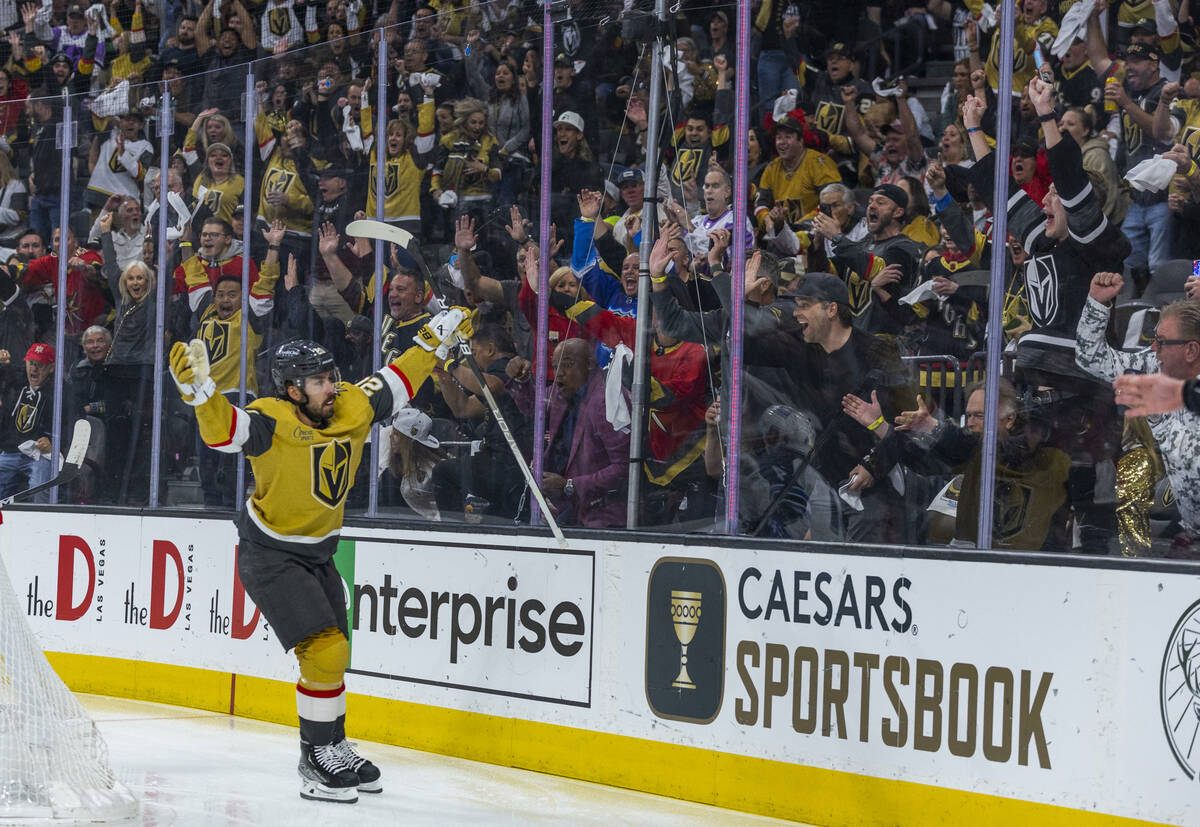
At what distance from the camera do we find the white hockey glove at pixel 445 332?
4922 mm

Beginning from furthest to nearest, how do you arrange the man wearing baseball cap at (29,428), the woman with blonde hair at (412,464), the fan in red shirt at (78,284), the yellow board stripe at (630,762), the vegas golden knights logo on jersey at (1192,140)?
1. the man wearing baseball cap at (29,428)
2. the fan in red shirt at (78,284)
3. the woman with blonde hair at (412,464)
4. the yellow board stripe at (630,762)
5. the vegas golden knights logo on jersey at (1192,140)

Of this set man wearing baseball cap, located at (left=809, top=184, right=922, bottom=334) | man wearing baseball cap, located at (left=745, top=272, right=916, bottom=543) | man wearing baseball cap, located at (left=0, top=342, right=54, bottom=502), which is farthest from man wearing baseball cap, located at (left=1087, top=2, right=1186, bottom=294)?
man wearing baseball cap, located at (left=0, top=342, right=54, bottom=502)

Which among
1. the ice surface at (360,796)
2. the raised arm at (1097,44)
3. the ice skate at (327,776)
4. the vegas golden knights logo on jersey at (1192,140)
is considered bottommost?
the ice surface at (360,796)

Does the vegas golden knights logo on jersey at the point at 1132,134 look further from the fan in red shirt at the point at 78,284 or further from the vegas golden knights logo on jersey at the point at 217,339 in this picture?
the fan in red shirt at the point at 78,284

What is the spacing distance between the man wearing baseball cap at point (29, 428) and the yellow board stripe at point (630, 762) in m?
1.28

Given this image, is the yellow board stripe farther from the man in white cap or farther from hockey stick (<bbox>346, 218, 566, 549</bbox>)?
the man in white cap

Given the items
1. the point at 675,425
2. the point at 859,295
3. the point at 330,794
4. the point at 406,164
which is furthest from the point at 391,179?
the point at 330,794

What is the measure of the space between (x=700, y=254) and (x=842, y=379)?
72 cm

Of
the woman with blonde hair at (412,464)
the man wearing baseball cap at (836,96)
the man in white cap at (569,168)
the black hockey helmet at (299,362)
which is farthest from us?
the woman with blonde hair at (412,464)

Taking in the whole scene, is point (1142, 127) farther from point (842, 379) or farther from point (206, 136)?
point (206, 136)

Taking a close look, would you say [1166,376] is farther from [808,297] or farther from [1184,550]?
[808,297]

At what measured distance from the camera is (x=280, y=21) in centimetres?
734

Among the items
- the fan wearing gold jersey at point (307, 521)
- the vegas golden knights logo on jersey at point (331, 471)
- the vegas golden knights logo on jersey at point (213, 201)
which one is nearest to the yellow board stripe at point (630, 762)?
the fan wearing gold jersey at point (307, 521)

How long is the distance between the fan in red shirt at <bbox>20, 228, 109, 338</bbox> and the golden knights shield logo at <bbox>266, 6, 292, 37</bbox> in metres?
1.46
